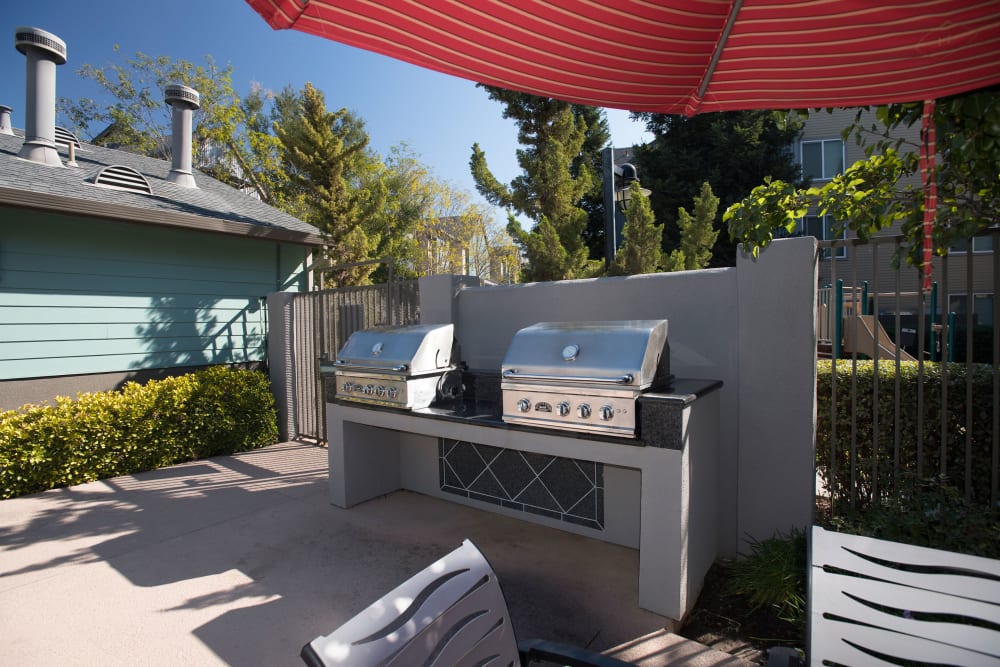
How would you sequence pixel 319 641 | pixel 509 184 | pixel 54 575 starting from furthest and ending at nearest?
pixel 509 184 < pixel 54 575 < pixel 319 641

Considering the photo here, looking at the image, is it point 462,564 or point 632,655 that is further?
point 632,655

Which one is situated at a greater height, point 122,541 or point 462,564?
point 462,564

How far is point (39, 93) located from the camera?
6543 millimetres

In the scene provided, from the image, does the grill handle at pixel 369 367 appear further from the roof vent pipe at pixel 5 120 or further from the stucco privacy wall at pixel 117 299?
the roof vent pipe at pixel 5 120

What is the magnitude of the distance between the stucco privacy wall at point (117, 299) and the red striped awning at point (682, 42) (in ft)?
20.5

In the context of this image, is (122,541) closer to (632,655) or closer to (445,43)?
(632,655)

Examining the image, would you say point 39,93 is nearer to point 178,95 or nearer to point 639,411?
point 178,95

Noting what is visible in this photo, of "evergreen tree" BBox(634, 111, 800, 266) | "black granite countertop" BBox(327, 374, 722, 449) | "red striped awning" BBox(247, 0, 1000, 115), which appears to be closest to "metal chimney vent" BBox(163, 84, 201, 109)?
"black granite countertop" BBox(327, 374, 722, 449)

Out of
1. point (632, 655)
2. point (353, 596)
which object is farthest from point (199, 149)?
point (632, 655)

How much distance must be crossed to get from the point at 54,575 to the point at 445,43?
4046mm

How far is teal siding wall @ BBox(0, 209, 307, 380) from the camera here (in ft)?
18.3

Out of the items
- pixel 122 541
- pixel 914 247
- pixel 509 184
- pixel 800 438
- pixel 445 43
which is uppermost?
pixel 509 184

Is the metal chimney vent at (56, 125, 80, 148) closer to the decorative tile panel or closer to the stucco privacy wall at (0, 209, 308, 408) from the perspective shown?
the stucco privacy wall at (0, 209, 308, 408)

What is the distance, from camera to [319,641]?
1048 millimetres
